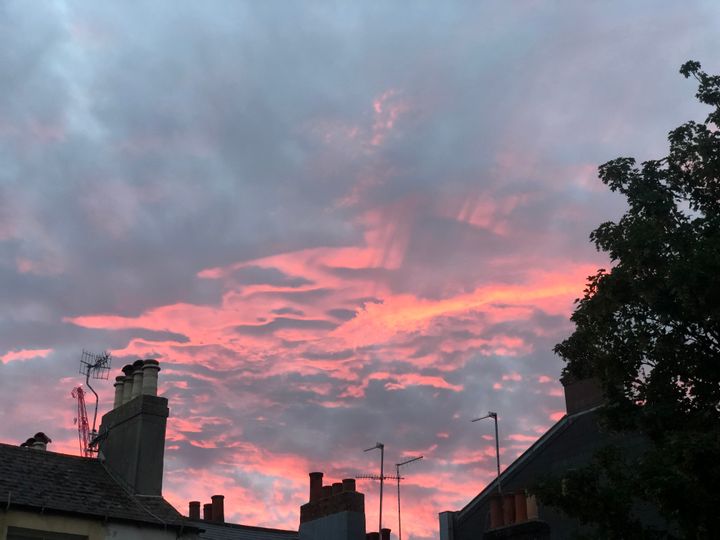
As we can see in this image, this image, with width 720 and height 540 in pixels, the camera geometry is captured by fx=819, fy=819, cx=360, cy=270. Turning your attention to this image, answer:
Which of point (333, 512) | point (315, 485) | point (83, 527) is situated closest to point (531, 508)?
point (333, 512)

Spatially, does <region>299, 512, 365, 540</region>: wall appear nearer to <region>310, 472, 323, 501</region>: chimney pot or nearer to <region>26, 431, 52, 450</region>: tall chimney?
<region>310, 472, 323, 501</region>: chimney pot

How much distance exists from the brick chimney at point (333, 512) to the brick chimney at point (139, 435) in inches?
510

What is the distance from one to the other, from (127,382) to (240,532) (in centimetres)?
1487

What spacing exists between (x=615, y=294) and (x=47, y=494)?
1517 cm

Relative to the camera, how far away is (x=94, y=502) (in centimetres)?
2194

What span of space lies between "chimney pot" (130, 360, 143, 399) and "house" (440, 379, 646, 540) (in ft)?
44.0

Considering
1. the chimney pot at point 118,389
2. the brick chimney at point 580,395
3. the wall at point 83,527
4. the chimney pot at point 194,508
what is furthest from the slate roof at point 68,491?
the chimney pot at point 194,508

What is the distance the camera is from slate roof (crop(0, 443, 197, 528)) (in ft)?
68.4

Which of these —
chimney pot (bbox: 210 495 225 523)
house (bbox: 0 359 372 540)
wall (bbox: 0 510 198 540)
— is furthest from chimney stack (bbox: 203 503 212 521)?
wall (bbox: 0 510 198 540)

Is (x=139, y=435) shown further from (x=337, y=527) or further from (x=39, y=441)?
(x=337, y=527)

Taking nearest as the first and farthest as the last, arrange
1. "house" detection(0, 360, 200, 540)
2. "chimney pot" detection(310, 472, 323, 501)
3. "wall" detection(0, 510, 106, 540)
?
1. "wall" detection(0, 510, 106, 540)
2. "house" detection(0, 360, 200, 540)
3. "chimney pot" detection(310, 472, 323, 501)

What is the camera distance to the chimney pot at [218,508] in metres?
43.2

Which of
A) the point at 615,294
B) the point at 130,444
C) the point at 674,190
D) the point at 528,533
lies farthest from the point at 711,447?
the point at 130,444

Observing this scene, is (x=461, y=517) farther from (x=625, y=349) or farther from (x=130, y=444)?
(x=625, y=349)
